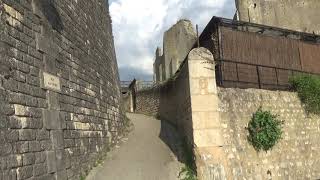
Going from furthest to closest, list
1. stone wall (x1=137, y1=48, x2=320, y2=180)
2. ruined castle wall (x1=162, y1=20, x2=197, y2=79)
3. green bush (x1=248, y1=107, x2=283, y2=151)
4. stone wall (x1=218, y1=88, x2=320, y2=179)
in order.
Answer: ruined castle wall (x1=162, y1=20, x2=197, y2=79), green bush (x1=248, y1=107, x2=283, y2=151), stone wall (x1=218, y1=88, x2=320, y2=179), stone wall (x1=137, y1=48, x2=320, y2=180)

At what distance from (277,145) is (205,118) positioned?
2.94 m

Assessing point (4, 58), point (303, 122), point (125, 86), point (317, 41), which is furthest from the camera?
point (125, 86)

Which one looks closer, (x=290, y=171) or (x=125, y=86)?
(x=290, y=171)

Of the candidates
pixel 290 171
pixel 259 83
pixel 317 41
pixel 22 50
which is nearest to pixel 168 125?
pixel 259 83

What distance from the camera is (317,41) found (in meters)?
18.8

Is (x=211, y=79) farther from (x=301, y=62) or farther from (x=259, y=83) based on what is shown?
(x=301, y=62)

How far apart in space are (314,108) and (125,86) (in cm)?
2257

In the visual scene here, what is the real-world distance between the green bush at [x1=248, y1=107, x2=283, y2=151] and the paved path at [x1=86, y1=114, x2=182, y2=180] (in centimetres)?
249

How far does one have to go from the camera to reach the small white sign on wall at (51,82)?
9.38 metres

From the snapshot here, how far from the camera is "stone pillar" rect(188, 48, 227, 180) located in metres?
12.7

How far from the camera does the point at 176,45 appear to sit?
32.8 m

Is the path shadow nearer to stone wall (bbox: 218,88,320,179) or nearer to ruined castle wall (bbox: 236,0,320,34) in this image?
→ stone wall (bbox: 218,88,320,179)

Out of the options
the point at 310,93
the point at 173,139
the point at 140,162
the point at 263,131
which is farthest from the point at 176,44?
the point at 140,162

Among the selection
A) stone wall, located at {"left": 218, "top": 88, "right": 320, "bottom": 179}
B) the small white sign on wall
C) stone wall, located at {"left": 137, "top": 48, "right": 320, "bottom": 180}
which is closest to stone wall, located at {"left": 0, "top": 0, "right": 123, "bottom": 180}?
the small white sign on wall
